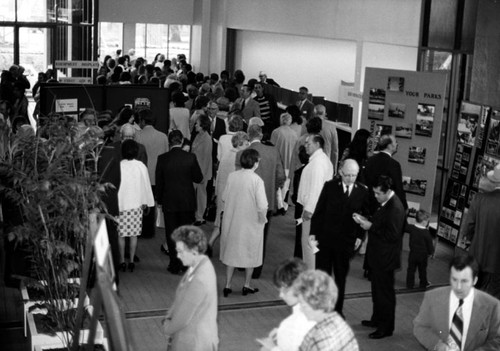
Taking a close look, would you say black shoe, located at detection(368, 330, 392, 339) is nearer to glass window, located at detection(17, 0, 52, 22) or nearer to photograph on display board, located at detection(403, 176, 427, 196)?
photograph on display board, located at detection(403, 176, 427, 196)

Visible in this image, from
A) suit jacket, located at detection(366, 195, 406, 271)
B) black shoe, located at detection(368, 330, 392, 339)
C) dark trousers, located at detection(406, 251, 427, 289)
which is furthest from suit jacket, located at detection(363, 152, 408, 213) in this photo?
black shoe, located at detection(368, 330, 392, 339)

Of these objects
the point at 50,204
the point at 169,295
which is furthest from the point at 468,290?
the point at 169,295

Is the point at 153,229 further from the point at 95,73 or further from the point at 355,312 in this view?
the point at 95,73

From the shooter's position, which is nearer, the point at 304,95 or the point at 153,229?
the point at 153,229

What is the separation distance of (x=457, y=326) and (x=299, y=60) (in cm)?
1631

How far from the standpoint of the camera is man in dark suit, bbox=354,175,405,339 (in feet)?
25.4

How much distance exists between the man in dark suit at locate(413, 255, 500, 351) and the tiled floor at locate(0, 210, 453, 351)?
9.27ft

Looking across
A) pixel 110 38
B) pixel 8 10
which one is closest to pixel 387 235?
pixel 8 10

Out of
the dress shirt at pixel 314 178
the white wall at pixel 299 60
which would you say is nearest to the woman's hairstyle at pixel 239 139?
the dress shirt at pixel 314 178

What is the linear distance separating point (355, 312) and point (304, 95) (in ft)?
21.6

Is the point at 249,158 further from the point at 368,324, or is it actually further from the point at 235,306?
the point at 368,324

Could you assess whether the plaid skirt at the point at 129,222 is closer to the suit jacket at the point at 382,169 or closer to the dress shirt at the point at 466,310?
the suit jacket at the point at 382,169

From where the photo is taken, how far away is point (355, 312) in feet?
29.2

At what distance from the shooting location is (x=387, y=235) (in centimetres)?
777
